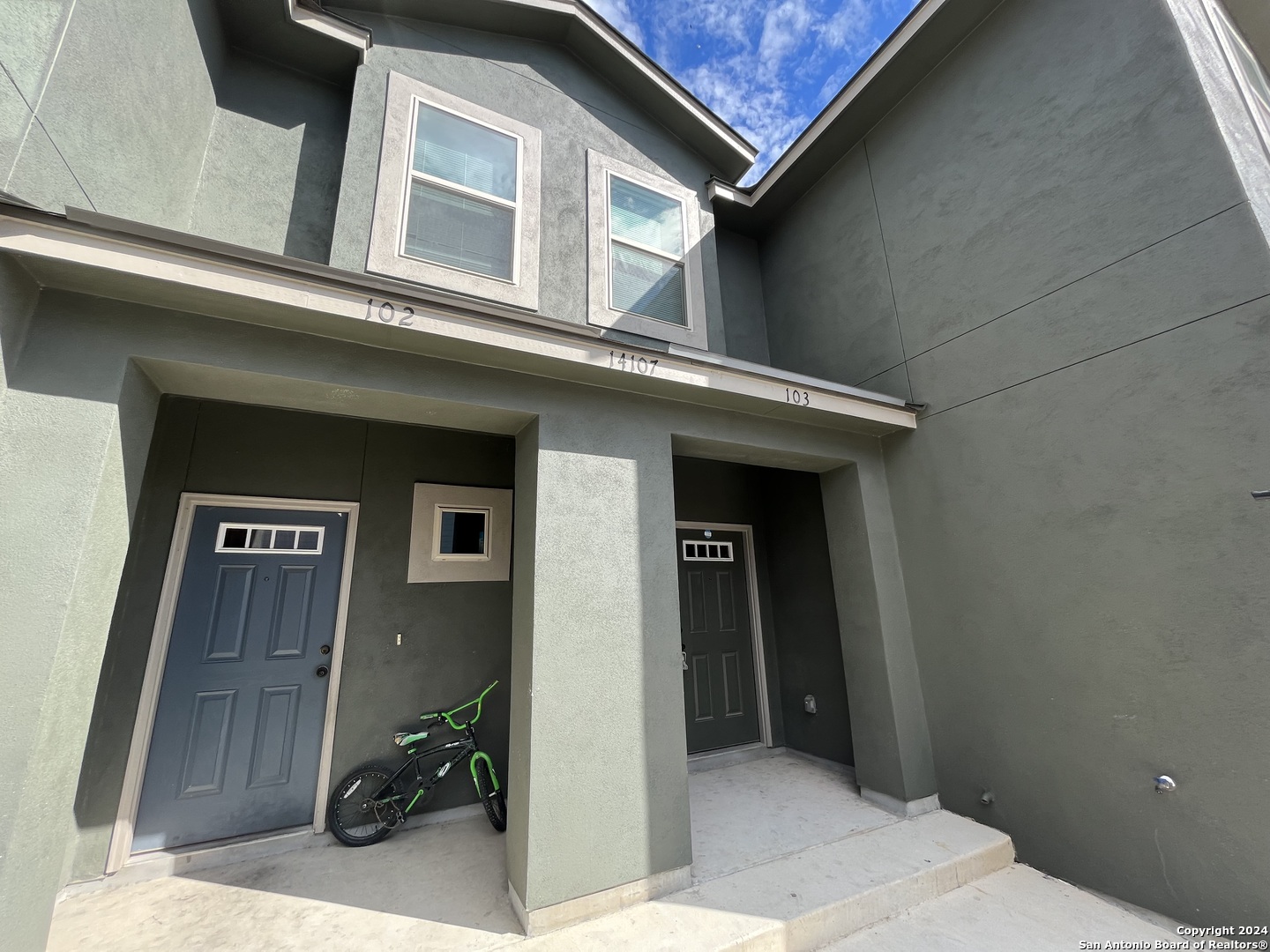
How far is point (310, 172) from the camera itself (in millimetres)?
3418

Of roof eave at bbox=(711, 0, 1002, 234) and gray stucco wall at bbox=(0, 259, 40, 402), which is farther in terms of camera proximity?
roof eave at bbox=(711, 0, 1002, 234)

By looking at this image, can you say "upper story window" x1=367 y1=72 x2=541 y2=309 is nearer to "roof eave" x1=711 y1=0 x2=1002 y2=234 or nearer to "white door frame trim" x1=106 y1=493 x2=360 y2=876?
"white door frame trim" x1=106 y1=493 x2=360 y2=876

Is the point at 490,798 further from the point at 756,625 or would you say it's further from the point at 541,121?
the point at 541,121

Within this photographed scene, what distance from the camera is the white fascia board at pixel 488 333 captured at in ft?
5.99

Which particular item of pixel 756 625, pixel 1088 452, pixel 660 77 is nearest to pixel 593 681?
pixel 756 625

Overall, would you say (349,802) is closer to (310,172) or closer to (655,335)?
(655,335)

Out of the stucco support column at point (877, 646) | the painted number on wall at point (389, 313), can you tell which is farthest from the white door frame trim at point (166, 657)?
the stucco support column at point (877, 646)

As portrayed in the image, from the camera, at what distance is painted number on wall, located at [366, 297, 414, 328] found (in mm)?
2197

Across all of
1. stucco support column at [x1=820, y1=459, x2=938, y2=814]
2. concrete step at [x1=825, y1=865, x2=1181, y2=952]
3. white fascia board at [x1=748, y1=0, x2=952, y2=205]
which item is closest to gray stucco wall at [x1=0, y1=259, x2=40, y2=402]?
concrete step at [x1=825, y1=865, x2=1181, y2=952]

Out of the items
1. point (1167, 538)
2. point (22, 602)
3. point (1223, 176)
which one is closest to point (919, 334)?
point (1223, 176)

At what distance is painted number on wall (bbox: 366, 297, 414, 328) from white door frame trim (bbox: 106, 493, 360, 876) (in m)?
1.73

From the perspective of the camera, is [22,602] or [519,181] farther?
[519,181]

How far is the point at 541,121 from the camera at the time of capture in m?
3.82

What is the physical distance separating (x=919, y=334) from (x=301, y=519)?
4577 millimetres
